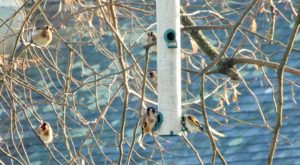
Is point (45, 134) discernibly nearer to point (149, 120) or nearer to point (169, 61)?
point (149, 120)

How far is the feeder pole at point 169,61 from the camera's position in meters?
5.03

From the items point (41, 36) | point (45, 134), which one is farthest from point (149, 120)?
point (41, 36)

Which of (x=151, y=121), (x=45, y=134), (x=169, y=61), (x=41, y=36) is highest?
(x=41, y=36)

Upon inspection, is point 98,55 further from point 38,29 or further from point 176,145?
point 38,29

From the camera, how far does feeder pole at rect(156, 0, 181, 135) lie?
5.03 m

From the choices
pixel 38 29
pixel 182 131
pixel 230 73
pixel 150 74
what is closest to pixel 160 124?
pixel 182 131

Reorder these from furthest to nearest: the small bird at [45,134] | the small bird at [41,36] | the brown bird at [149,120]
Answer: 1. the small bird at [41,36]
2. the small bird at [45,134]
3. the brown bird at [149,120]

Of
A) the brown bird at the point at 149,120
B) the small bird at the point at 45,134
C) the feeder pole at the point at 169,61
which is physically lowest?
the small bird at the point at 45,134

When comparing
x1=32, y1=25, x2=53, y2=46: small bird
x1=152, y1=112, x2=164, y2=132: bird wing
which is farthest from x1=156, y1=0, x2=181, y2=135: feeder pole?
x1=32, y1=25, x2=53, y2=46: small bird

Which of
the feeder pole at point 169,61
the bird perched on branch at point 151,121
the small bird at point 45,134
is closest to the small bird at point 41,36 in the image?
the small bird at point 45,134

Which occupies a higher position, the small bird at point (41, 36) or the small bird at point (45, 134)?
the small bird at point (41, 36)

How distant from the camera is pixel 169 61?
504 centimetres

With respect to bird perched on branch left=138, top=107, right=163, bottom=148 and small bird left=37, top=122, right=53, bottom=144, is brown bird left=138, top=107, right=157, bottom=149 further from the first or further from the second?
small bird left=37, top=122, right=53, bottom=144

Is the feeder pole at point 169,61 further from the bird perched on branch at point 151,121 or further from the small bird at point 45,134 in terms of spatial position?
the small bird at point 45,134
